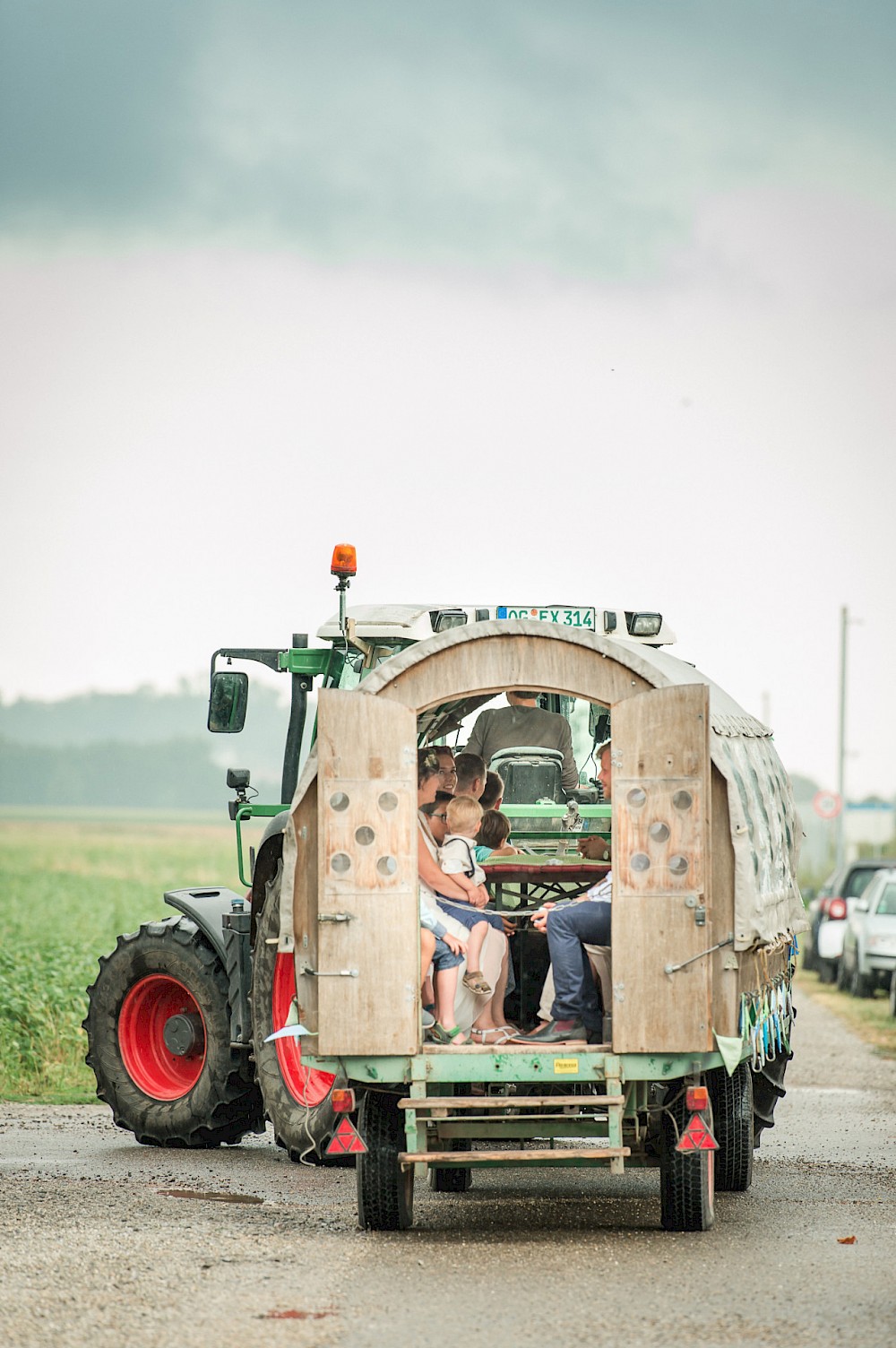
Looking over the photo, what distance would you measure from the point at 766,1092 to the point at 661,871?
3.68 metres

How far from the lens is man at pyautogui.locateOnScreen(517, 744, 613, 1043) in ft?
31.2

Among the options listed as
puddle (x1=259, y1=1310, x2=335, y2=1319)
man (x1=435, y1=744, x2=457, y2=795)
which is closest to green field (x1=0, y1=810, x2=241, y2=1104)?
man (x1=435, y1=744, x2=457, y2=795)

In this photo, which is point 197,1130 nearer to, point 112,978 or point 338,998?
point 112,978

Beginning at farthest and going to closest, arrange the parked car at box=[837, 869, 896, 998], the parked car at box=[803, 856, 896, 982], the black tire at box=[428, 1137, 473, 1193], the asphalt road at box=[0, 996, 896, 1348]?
the parked car at box=[803, 856, 896, 982] → the parked car at box=[837, 869, 896, 998] → the black tire at box=[428, 1137, 473, 1193] → the asphalt road at box=[0, 996, 896, 1348]

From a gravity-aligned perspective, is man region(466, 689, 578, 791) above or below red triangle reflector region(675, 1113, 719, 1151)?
above

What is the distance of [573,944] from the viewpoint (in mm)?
9508

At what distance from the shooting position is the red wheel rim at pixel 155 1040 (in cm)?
1286

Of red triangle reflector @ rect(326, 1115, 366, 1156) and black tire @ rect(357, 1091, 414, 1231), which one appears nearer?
red triangle reflector @ rect(326, 1115, 366, 1156)

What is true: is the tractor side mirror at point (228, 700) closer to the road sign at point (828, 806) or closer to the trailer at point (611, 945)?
the trailer at point (611, 945)

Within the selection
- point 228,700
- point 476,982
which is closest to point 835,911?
point 228,700

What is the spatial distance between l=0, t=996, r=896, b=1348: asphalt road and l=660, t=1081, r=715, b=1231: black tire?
0.14 metres

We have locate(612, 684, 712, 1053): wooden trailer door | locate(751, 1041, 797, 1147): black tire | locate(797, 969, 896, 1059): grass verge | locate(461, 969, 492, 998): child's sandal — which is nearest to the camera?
locate(612, 684, 712, 1053): wooden trailer door

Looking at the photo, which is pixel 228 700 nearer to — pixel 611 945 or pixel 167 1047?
pixel 167 1047

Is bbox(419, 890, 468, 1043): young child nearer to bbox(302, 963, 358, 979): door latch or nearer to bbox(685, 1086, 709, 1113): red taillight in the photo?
bbox(302, 963, 358, 979): door latch
